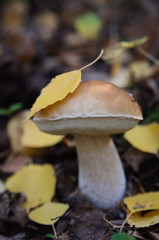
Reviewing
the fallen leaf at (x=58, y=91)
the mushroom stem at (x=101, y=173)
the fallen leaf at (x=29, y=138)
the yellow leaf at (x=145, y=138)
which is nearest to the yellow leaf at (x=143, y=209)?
the mushroom stem at (x=101, y=173)

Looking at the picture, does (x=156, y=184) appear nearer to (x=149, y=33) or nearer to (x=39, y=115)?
(x=39, y=115)

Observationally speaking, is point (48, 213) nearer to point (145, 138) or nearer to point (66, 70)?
point (145, 138)

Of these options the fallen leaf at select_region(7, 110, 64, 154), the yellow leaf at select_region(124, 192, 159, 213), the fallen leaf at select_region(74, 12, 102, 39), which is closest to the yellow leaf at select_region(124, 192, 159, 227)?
the yellow leaf at select_region(124, 192, 159, 213)

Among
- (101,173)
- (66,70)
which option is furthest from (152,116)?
(66,70)

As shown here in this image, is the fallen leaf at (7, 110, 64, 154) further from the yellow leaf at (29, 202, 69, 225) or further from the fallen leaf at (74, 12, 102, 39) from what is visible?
the fallen leaf at (74, 12, 102, 39)

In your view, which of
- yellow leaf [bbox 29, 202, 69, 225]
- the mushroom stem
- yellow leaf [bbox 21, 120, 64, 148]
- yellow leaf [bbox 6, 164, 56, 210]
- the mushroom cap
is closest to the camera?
the mushroom cap

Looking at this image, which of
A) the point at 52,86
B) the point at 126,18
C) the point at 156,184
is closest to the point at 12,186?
the point at 52,86

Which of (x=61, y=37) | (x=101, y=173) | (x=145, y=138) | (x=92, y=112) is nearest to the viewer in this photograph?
(x=92, y=112)
